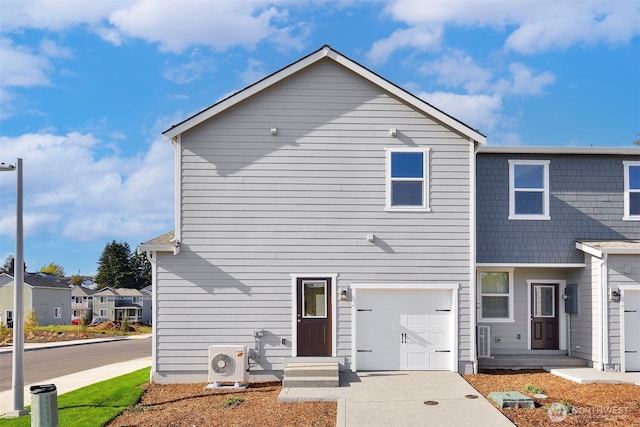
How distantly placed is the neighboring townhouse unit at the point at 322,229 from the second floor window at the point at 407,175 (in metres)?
0.03

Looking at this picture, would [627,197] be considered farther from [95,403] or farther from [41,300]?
[41,300]

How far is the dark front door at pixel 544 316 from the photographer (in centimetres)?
1488

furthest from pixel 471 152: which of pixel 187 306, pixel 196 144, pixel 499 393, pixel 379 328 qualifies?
pixel 187 306

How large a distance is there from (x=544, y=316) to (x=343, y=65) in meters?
8.16

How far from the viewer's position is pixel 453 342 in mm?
13062

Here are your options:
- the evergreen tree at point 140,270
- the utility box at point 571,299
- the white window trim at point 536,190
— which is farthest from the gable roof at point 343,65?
the evergreen tree at point 140,270

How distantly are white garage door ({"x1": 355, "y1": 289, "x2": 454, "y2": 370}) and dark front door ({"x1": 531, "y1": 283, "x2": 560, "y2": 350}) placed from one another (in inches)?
122

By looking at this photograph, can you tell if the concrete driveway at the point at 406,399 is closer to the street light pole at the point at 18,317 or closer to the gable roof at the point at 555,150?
the street light pole at the point at 18,317

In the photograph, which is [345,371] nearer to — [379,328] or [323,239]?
[379,328]

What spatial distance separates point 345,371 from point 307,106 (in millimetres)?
6021

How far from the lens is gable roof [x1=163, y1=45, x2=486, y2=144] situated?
42.5ft

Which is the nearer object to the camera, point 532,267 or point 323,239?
point 323,239

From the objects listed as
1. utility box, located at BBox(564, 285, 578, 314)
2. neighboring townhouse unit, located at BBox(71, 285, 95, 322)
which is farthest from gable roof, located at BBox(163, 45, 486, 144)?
neighboring townhouse unit, located at BBox(71, 285, 95, 322)

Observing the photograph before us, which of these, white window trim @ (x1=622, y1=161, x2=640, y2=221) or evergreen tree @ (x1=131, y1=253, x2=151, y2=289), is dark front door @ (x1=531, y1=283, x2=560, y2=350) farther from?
evergreen tree @ (x1=131, y1=253, x2=151, y2=289)
